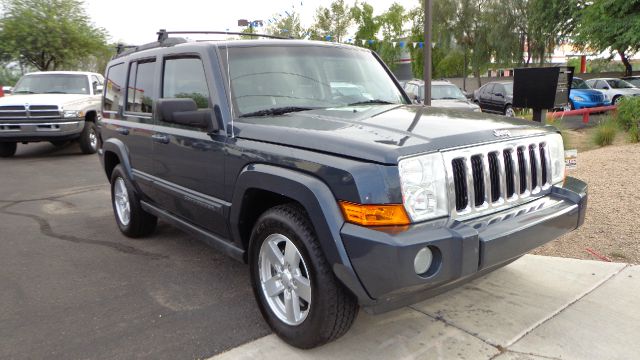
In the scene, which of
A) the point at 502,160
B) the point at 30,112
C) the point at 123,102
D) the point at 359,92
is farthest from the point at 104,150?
the point at 30,112

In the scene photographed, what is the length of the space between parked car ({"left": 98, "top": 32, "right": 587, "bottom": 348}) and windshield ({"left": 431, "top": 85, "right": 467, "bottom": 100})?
35.3 feet

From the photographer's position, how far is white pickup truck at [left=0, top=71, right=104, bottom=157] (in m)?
11.1

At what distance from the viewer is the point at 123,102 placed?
508cm

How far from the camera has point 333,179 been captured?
103 inches

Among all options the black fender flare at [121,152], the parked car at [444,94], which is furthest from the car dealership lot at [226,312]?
the parked car at [444,94]

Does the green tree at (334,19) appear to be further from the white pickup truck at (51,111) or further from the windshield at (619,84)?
the white pickup truck at (51,111)

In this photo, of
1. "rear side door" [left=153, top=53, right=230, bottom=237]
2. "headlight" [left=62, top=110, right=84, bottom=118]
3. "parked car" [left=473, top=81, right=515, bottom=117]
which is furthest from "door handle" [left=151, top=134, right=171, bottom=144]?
"parked car" [left=473, top=81, right=515, bottom=117]

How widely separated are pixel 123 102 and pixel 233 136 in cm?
227

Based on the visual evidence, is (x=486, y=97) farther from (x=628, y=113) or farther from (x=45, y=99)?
(x=45, y=99)

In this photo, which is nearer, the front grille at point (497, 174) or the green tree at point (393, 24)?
the front grille at point (497, 174)

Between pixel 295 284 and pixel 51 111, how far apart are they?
397 inches

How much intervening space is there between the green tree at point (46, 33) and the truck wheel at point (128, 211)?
21.1m

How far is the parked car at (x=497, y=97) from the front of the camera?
62.7ft

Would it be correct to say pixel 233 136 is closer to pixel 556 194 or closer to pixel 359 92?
pixel 359 92
